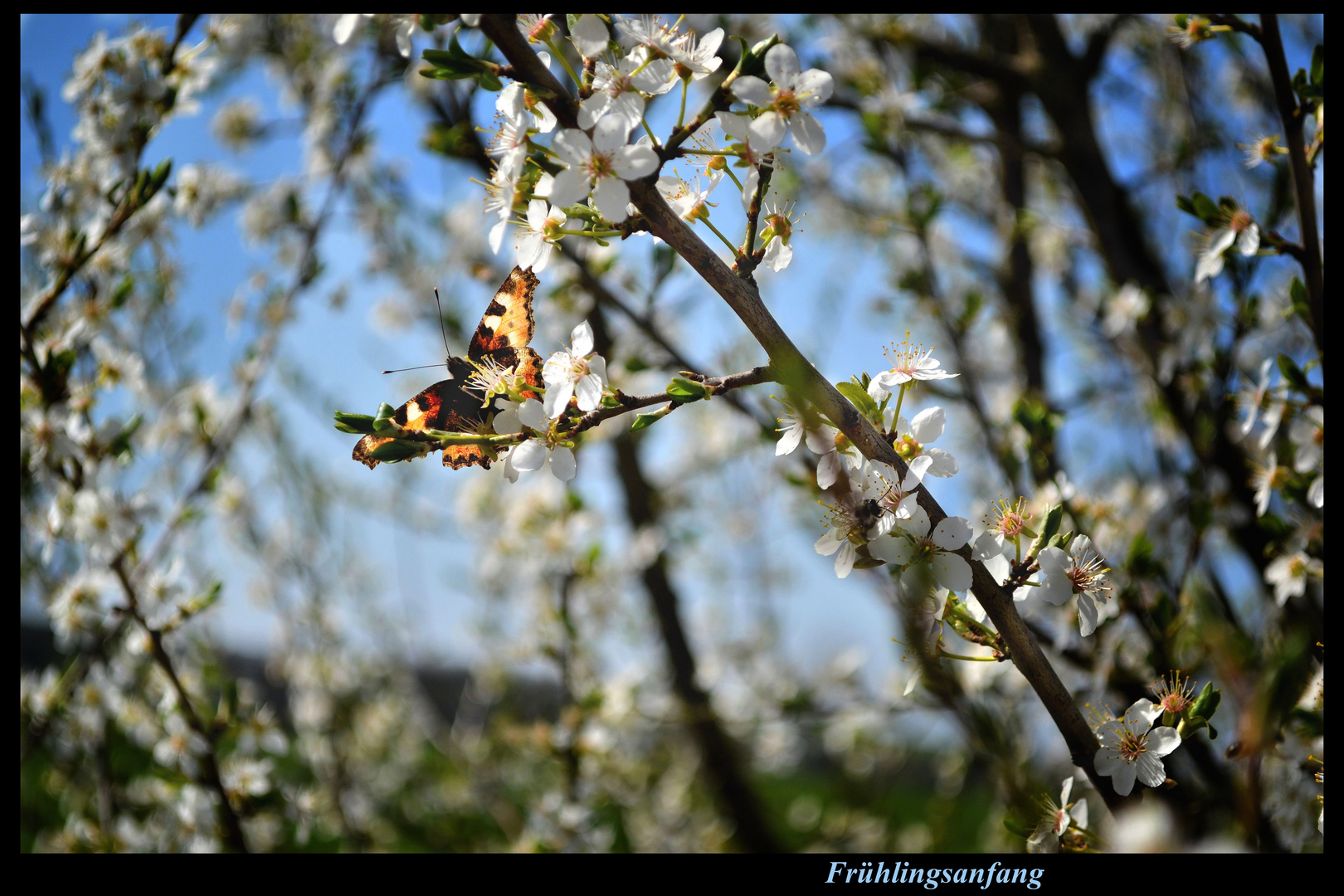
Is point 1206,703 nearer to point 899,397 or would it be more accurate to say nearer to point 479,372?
point 899,397

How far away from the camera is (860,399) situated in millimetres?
1108

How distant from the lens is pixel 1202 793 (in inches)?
75.6

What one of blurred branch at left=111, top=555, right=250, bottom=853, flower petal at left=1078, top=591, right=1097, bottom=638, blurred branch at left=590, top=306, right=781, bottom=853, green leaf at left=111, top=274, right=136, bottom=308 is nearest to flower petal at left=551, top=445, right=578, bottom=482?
flower petal at left=1078, top=591, right=1097, bottom=638

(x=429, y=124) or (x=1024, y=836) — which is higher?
(x=429, y=124)

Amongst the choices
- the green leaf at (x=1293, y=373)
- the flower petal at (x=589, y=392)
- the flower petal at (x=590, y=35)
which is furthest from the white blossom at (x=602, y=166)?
the green leaf at (x=1293, y=373)

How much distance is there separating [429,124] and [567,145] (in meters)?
1.60

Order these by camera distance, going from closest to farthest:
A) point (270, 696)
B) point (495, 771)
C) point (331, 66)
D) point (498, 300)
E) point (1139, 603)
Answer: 1. point (498, 300)
2. point (1139, 603)
3. point (331, 66)
4. point (495, 771)
5. point (270, 696)

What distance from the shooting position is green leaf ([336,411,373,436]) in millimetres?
1017

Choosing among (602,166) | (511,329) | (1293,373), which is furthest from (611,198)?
(1293,373)

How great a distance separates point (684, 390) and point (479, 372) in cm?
36

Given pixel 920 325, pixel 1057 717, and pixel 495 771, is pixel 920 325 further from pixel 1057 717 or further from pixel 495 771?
pixel 495 771

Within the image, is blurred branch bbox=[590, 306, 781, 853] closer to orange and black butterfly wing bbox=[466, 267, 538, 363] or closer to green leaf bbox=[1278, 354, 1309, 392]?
orange and black butterfly wing bbox=[466, 267, 538, 363]

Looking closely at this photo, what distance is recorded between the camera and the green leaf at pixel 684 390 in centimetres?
103
